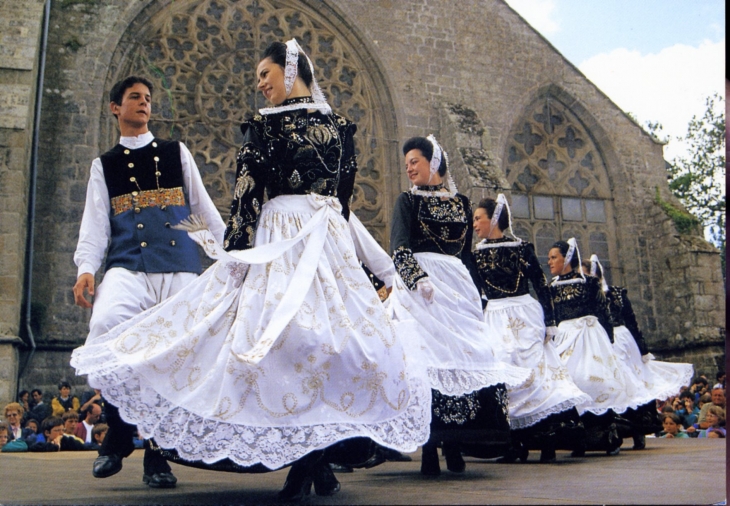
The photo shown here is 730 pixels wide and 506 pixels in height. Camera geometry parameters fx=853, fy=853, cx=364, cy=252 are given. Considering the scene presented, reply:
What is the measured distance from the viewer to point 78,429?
10.0m

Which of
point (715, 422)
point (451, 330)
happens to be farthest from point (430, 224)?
point (715, 422)

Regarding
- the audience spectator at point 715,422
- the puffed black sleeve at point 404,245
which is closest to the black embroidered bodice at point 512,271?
the puffed black sleeve at point 404,245

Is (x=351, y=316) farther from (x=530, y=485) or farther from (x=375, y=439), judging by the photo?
(x=530, y=485)

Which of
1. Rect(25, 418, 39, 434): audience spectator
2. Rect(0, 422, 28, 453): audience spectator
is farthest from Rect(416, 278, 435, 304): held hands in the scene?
Rect(25, 418, 39, 434): audience spectator

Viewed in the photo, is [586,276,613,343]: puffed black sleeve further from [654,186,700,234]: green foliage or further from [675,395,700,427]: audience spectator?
[654,186,700,234]: green foliage

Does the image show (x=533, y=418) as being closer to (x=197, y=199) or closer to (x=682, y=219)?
(x=197, y=199)

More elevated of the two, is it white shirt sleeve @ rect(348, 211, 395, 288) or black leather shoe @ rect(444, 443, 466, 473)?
white shirt sleeve @ rect(348, 211, 395, 288)

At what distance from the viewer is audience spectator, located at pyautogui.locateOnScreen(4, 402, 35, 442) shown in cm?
936

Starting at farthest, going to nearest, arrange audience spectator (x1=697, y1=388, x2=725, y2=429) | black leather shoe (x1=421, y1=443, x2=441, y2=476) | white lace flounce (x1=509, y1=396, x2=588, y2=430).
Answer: audience spectator (x1=697, y1=388, x2=725, y2=429) → white lace flounce (x1=509, y1=396, x2=588, y2=430) → black leather shoe (x1=421, y1=443, x2=441, y2=476)

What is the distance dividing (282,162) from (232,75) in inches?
431

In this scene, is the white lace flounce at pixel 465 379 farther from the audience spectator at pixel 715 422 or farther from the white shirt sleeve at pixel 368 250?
the audience spectator at pixel 715 422

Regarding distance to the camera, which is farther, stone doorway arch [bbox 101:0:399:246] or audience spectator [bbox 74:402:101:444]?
stone doorway arch [bbox 101:0:399:246]

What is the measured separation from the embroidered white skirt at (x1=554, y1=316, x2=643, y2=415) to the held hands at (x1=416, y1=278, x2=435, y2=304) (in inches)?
115

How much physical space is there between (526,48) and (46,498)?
14404mm
